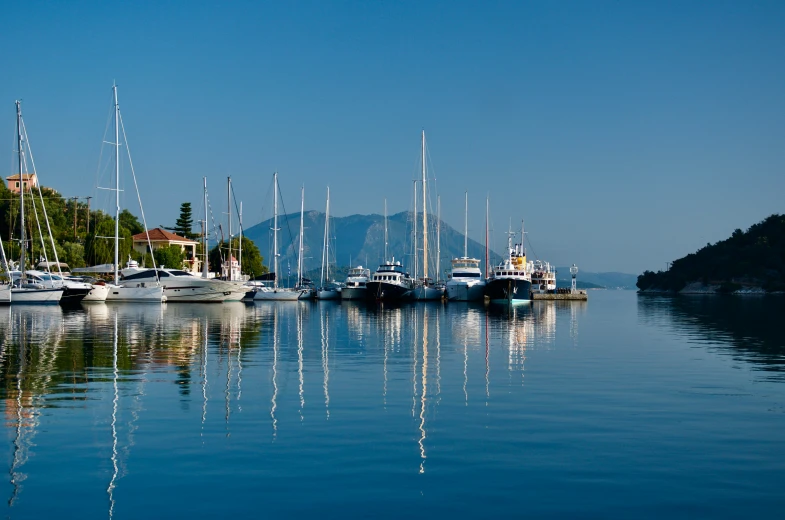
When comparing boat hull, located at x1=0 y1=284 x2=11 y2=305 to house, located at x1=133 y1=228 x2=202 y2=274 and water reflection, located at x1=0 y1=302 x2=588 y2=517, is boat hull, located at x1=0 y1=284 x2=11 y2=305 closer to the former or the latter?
water reflection, located at x1=0 y1=302 x2=588 y2=517

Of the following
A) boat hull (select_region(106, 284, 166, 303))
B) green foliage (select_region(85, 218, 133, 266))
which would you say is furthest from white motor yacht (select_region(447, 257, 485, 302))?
green foliage (select_region(85, 218, 133, 266))

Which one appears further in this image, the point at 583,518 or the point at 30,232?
the point at 30,232

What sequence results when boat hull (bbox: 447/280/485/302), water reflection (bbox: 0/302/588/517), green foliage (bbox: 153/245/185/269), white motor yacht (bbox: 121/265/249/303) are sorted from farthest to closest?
green foliage (bbox: 153/245/185/269)
boat hull (bbox: 447/280/485/302)
white motor yacht (bbox: 121/265/249/303)
water reflection (bbox: 0/302/588/517)

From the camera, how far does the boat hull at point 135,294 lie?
230ft

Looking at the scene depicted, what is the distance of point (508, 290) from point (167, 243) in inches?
2581

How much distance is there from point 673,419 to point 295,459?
25.8 feet

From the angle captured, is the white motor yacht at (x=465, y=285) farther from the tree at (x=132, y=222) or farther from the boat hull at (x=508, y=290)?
the tree at (x=132, y=222)

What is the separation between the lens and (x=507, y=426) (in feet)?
48.1

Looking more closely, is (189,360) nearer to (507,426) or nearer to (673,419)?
(507,426)

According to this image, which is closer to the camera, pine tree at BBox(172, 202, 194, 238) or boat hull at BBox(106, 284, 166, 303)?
boat hull at BBox(106, 284, 166, 303)

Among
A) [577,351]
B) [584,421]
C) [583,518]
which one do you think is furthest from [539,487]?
[577,351]

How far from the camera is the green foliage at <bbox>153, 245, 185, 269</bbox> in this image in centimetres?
11375

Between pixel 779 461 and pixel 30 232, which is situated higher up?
pixel 30 232

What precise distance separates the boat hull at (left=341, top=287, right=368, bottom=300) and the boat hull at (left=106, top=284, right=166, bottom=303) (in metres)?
27.3
